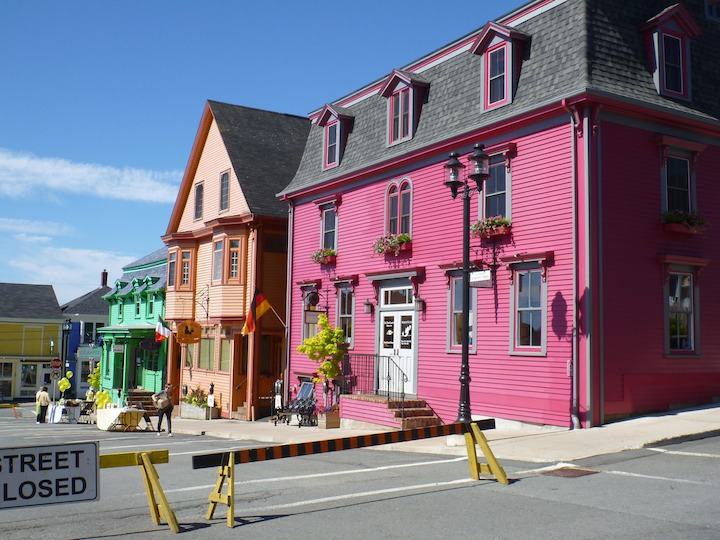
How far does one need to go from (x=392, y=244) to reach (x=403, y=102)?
421cm

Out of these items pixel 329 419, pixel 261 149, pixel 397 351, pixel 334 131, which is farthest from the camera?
pixel 261 149

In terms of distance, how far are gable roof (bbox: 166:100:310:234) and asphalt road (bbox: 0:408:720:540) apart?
690 inches

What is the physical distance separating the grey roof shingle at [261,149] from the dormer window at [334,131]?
419cm

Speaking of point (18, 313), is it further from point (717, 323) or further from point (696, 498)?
point (696, 498)

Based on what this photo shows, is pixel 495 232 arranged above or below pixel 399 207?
below

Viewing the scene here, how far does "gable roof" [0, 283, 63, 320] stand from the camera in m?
65.9

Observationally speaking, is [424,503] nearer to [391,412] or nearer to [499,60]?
[391,412]

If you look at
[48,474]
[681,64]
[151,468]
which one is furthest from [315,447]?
[681,64]

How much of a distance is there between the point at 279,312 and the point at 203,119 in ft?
31.1

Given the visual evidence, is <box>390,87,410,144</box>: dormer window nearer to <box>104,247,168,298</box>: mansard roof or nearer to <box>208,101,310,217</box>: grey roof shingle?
<box>208,101,310,217</box>: grey roof shingle

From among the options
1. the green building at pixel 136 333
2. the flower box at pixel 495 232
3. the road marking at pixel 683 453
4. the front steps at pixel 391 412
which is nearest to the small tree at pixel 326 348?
the front steps at pixel 391 412

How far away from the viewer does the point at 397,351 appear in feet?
71.2

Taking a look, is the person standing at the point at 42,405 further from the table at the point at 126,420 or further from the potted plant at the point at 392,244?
the potted plant at the point at 392,244

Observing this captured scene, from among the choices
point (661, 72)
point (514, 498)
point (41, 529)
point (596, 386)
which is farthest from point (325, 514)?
point (661, 72)
